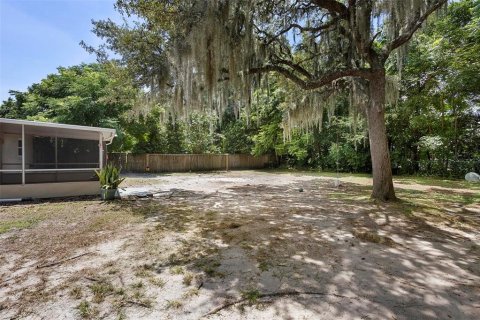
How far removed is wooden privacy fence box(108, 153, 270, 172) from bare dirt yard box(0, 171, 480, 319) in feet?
32.5

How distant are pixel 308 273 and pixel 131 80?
5.45 m

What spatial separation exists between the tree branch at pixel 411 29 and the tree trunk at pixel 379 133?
1.80 feet

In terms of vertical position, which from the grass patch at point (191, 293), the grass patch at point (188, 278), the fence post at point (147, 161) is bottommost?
the grass patch at point (191, 293)

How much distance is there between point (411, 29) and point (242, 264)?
557 cm

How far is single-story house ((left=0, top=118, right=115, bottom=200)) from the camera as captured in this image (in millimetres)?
6410

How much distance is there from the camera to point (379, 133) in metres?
5.60

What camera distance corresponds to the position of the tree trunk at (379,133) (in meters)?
5.57

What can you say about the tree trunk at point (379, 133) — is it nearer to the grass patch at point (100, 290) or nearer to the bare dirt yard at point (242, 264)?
the bare dirt yard at point (242, 264)

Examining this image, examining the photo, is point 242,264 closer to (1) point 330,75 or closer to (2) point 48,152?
(1) point 330,75

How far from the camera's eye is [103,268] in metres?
2.62

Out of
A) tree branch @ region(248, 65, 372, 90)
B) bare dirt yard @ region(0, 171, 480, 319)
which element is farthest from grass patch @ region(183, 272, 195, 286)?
tree branch @ region(248, 65, 372, 90)

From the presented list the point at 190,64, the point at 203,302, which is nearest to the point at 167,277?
the point at 203,302

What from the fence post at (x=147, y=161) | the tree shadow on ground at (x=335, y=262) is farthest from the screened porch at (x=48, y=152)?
the fence post at (x=147, y=161)

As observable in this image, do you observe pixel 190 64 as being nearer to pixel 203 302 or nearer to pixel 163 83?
pixel 163 83
